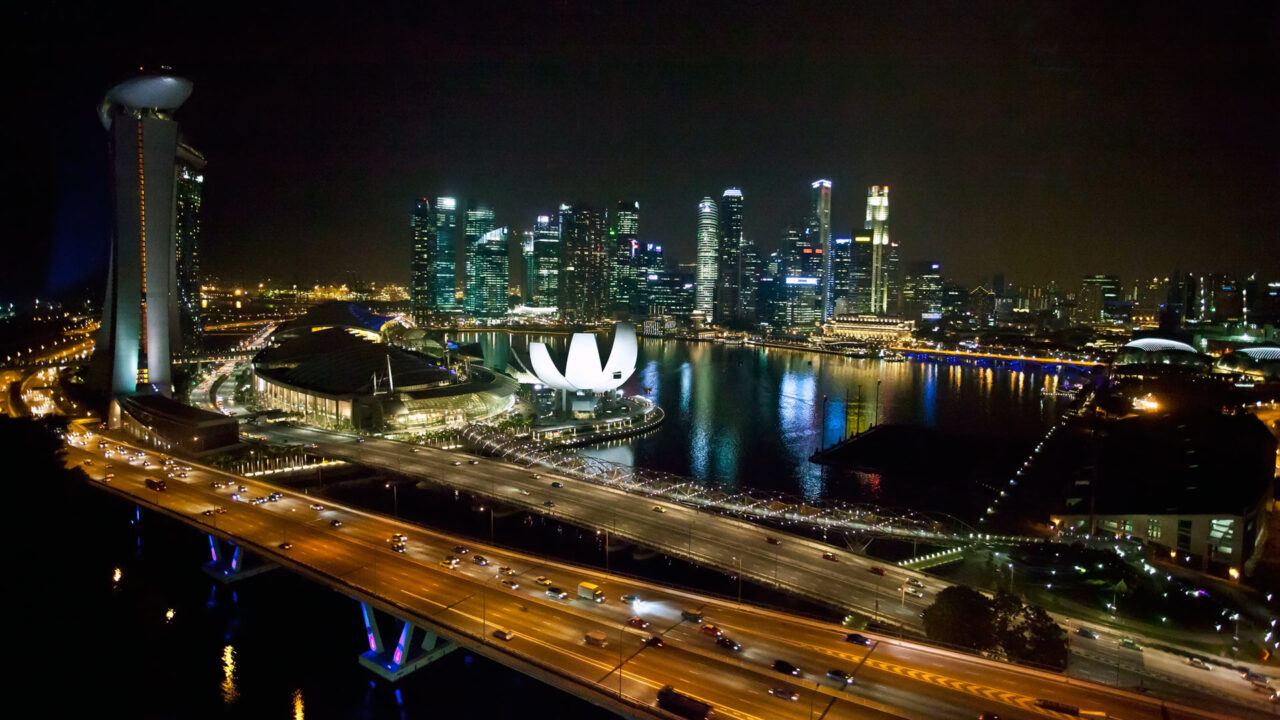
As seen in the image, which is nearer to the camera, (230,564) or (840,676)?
(840,676)

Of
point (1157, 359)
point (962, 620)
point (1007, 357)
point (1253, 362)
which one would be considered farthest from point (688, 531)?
point (1007, 357)

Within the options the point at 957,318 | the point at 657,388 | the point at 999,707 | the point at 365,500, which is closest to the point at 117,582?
the point at 365,500

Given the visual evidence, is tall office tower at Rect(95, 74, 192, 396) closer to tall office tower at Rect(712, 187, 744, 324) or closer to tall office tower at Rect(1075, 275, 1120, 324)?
tall office tower at Rect(712, 187, 744, 324)

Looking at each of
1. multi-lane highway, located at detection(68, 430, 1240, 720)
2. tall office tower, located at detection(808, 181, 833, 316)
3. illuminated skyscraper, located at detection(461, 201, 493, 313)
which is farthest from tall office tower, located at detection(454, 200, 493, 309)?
multi-lane highway, located at detection(68, 430, 1240, 720)

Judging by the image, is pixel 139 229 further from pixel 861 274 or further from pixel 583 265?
pixel 861 274

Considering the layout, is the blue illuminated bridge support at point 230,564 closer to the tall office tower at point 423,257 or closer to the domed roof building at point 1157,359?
the domed roof building at point 1157,359
